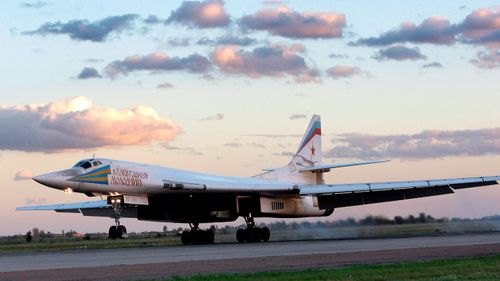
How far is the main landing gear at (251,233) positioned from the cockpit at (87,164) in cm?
831

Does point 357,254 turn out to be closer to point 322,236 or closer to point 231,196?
point 231,196

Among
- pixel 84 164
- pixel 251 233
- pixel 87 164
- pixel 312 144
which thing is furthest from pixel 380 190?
pixel 84 164

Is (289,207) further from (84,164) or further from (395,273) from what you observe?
(395,273)

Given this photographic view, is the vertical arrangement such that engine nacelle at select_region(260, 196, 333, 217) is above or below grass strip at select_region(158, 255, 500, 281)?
above

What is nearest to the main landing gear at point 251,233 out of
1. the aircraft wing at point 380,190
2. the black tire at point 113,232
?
the aircraft wing at point 380,190

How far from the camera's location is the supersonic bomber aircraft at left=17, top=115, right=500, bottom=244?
3098cm

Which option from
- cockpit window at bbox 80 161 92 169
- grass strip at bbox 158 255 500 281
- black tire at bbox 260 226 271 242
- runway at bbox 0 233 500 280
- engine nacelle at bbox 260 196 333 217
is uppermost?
cockpit window at bbox 80 161 92 169

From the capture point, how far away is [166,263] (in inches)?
812

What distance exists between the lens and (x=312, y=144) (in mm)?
42281

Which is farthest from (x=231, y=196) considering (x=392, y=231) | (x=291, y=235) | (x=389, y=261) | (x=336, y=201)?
(x=389, y=261)

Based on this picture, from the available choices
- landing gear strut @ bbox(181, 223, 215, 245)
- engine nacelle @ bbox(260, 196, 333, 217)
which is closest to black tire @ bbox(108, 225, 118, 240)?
landing gear strut @ bbox(181, 223, 215, 245)

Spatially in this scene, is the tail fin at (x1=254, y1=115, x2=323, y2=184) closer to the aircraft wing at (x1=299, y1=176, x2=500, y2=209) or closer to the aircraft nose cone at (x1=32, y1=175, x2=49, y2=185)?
the aircraft wing at (x1=299, y1=176, x2=500, y2=209)

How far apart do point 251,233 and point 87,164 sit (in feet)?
29.1

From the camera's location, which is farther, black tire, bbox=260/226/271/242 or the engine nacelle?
the engine nacelle
